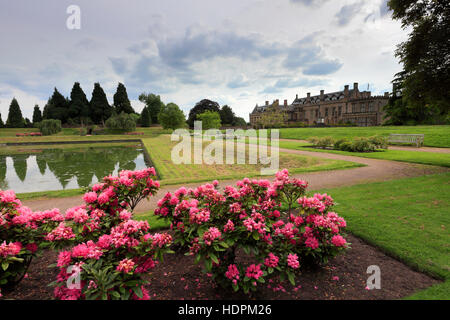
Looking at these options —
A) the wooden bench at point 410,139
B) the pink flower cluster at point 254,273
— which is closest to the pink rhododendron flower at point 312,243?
the pink flower cluster at point 254,273

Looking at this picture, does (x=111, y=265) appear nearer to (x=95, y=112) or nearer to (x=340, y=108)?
(x=95, y=112)

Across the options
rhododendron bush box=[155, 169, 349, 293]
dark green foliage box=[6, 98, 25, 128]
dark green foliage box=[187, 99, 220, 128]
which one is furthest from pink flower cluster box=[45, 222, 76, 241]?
dark green foliage box=[187, 99, 220, 128]

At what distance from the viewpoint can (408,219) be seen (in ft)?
16.0

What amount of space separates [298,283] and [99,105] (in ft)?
226

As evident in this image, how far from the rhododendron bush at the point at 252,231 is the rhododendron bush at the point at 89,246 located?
1.87 ft

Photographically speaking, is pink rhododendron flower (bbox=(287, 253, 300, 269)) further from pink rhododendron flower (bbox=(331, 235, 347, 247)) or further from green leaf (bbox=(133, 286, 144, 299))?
green leaf (bbox=(133, 286, 144, 299))

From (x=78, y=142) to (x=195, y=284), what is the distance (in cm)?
4409

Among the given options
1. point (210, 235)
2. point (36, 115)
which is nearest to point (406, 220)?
point (210, 235)

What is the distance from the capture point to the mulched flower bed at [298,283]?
2746 mm

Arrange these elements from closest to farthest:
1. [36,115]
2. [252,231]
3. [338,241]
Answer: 1. [252,231]
2. [338,241]
3. [36,115]

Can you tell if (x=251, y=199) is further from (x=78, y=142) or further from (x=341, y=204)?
(x=78, y=142)

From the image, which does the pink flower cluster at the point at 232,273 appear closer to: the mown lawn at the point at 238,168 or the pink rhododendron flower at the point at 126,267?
the pink rhododendron flower at the point at 126,267
